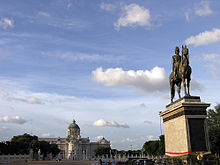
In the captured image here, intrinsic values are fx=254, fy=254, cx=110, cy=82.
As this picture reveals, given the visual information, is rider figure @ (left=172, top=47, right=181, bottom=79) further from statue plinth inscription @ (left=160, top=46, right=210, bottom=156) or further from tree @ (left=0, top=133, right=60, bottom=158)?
tree @ (left=0, top=133, right=60, bottom=158)

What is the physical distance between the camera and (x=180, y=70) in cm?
2441

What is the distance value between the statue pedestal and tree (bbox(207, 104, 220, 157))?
80.0 feet

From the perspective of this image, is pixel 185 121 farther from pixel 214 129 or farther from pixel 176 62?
pixel 214 129

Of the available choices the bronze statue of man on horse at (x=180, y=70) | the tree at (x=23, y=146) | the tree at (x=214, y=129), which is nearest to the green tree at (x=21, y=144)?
the tree at (x=23, y=146)

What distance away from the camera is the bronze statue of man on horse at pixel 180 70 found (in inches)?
934

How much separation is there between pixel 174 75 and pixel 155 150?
93.1 meters

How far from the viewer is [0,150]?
103m

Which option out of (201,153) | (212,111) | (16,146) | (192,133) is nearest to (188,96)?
(192,133)

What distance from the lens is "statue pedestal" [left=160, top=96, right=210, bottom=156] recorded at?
2116 cm

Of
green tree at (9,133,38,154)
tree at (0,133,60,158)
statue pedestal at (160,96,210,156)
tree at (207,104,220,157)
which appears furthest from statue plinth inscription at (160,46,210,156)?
green tree at (9,133,38,154)

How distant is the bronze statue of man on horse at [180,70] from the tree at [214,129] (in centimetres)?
2229

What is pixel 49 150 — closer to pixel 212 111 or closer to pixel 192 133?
pixel 212 111

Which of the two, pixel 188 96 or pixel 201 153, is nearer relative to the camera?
pixel 201 153

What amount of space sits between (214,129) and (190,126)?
28275 millimetres
